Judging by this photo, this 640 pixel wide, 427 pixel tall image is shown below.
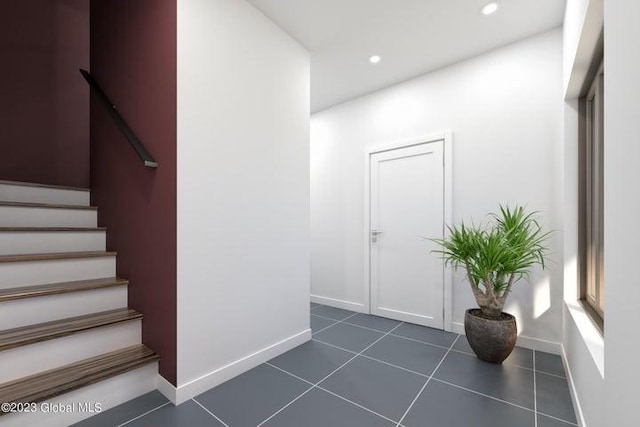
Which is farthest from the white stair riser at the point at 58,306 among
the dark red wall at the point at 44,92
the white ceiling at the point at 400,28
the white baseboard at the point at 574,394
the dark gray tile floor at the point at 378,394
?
the white baseboard at the point at 574,394

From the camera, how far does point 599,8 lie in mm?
1356

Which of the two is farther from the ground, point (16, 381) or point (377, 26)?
point (377, 26)

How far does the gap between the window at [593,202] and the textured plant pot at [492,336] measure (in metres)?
0.51

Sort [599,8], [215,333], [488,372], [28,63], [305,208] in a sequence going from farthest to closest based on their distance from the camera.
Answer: [28,63]
[305,208]
[488,372]
[215,333]
[599,8]

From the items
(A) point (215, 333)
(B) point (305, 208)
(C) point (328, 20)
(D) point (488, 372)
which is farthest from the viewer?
(B) point (305, 208)

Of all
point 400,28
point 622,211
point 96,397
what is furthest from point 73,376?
point 400,28

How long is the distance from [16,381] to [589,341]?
294 centimetres

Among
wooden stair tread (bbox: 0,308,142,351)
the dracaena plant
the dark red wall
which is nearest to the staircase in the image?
wooden stair tread (bbox: 0,308,142,351)

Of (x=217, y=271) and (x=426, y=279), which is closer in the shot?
(x=217, y=271)

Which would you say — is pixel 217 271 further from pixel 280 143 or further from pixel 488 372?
pixel 488 372

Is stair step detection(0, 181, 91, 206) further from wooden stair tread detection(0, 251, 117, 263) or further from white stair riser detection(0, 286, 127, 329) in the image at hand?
white stair riser detection(0, 286, 127, 329)

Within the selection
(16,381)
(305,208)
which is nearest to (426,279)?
(305,208)

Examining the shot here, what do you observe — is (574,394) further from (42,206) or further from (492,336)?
(42,206)

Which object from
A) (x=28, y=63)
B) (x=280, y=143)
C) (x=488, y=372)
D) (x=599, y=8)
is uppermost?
(x=28, y=63)
